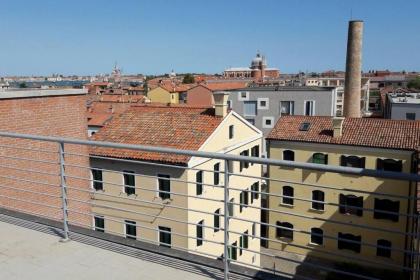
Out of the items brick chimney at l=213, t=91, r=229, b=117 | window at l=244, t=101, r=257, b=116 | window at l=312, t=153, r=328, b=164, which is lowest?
window at l=312, t=153, r=328, b=164

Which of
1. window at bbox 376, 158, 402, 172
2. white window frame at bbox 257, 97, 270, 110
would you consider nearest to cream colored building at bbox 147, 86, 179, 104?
white window frame at bbox 257, 97, 270, 110

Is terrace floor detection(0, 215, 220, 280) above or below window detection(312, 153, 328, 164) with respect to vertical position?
above

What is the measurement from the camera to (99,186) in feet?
66.0

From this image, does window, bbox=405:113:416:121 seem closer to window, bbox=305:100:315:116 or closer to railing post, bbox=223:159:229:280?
window, bbox=305:100:315:116

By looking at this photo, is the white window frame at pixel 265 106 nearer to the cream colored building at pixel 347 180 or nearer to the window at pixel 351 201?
the cream colored building at pixel 347 180

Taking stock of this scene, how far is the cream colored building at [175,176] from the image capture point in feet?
57.4

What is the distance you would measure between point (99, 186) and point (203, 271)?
57.1 feet

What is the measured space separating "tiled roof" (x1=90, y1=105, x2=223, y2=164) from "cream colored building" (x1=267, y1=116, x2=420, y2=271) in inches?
186

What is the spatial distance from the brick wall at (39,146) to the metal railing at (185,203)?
1.3 inches

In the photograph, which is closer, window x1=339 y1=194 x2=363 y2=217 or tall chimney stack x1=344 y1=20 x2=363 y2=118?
window x1=339 y1=194 x2=363 y2=217

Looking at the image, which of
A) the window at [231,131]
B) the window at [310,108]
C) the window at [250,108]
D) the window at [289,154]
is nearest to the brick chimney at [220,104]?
the window at [231,131]

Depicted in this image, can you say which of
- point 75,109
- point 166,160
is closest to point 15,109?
point 75,109

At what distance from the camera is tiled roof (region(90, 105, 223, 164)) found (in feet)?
61.3

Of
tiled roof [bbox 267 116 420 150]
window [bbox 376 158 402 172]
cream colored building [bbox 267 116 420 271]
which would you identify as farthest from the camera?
tiled roof [bbox 267 116 420 150]
